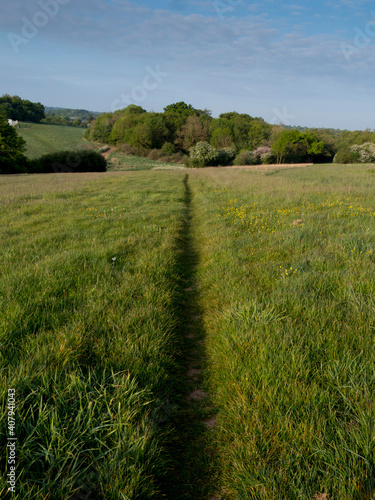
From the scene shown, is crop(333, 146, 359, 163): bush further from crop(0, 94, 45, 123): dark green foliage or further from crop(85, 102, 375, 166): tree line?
crop(0, 94, 45, 123): dark green foliage

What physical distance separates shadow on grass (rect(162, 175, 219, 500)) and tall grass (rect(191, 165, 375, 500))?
0.42 ft

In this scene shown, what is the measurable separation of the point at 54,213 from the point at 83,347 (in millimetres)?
8942

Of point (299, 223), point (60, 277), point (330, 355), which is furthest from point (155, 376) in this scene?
point (299, 223)

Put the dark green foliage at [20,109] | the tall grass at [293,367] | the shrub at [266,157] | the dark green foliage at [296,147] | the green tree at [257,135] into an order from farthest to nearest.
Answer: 1. the dark green foliage at [20,109]
2. the green tree at [257,135]
3. the shrub at [266,157]
4. the dark green foliage at [296,147]
5. the tall grass at [293,367]

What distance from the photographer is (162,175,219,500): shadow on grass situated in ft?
6.62

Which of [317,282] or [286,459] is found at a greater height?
[317,282]

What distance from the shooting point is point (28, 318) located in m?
3.34

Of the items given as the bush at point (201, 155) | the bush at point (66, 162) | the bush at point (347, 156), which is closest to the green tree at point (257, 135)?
the bush at point (347, 156)

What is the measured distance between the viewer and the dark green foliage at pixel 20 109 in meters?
88.3

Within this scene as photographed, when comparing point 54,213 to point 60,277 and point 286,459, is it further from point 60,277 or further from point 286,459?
point 286,459

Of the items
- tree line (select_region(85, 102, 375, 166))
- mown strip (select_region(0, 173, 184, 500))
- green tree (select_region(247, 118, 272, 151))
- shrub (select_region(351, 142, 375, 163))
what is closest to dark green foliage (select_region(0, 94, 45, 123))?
tree line (select_region(85, 102, 375, 166))

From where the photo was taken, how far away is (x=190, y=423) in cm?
254

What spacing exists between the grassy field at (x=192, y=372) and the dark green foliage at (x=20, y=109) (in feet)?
346

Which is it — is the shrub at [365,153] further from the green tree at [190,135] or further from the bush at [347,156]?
the green tree at [190,135]
